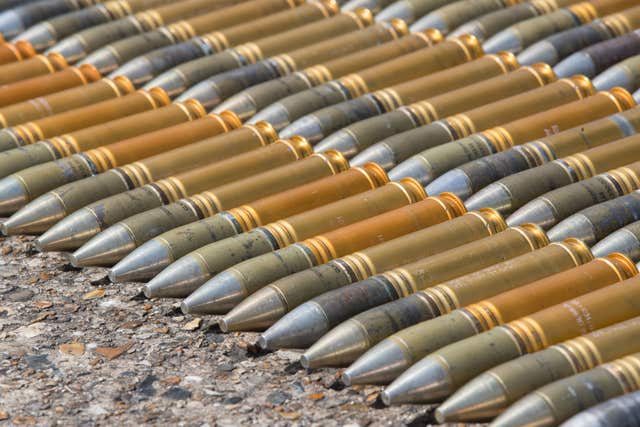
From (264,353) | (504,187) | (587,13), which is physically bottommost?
(264,353)

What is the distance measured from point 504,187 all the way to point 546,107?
1.83 m

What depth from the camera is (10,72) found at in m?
16.8

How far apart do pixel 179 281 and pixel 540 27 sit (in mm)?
5660

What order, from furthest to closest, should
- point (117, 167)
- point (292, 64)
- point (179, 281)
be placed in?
point (292, 64), point (117, 167), point (179, 281)

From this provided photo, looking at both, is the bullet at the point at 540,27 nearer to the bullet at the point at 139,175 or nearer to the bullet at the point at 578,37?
the bullet at the point at 578,37

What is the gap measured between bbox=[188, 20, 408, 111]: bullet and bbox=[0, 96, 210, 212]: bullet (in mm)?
290

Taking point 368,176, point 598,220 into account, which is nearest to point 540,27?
point 368,176

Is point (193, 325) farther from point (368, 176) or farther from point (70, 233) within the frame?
point (368, 176)

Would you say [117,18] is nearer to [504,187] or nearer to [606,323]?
[504,187]

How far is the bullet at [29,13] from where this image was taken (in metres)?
17.8

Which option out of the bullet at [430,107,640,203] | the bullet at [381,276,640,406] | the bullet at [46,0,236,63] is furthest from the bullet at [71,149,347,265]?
the bullet at [46,0,236,63]

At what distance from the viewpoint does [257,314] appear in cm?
1274

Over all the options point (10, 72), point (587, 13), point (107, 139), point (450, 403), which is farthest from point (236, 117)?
point (450, 403)

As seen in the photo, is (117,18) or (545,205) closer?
(545,205)
